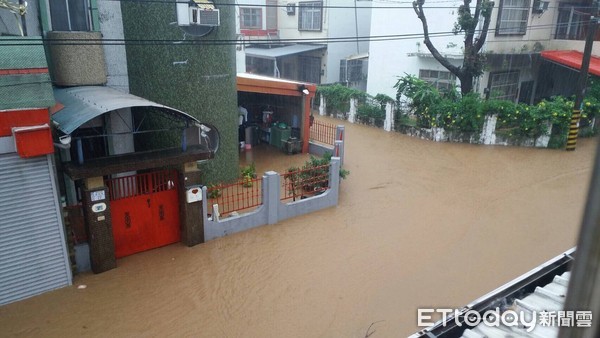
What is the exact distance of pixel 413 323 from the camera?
24.1ft

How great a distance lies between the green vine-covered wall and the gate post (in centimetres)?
321

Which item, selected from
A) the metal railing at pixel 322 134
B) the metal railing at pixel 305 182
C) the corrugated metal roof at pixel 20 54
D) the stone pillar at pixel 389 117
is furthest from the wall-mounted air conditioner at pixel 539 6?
the corrugated metal roof at pixel 20 54

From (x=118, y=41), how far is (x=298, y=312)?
7.52 metres

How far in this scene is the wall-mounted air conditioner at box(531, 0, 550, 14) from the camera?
70.5 ft

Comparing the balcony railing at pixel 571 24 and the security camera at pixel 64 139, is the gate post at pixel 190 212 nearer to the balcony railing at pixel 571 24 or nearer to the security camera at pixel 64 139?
the security camera at pixel 64 139

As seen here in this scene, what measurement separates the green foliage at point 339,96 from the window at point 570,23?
37.4 ft

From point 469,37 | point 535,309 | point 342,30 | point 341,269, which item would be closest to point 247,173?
point 341,269

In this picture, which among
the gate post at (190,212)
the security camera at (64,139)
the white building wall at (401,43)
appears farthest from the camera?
the white building wall at (401,43)

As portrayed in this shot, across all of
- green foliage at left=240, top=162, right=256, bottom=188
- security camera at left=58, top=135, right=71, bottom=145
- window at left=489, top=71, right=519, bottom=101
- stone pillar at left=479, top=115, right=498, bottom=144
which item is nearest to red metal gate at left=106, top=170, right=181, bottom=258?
security camera at left=58, top=135, right=71, bottom=145

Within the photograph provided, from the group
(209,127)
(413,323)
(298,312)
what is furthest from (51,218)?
(413,323)

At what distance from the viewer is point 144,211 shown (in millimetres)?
9039

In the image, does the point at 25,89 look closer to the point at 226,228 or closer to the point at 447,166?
the point at 226,228

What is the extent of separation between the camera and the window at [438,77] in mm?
22769

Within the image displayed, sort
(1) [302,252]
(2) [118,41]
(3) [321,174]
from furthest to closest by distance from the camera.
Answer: (3) [321,174], (2) [118,41], (1) [302,252]
